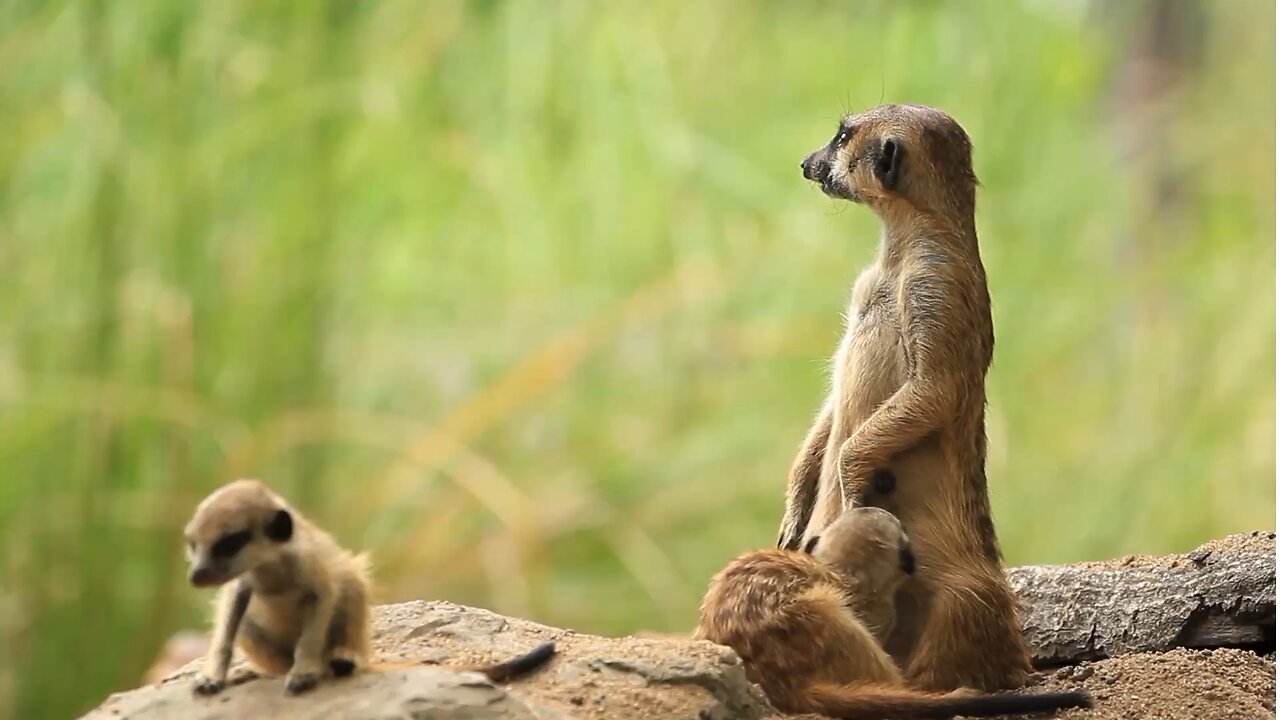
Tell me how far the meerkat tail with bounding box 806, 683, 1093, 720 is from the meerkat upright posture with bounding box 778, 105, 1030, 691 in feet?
0.59

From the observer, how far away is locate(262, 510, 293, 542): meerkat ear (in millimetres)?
1872

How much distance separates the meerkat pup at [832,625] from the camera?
2.32 meters

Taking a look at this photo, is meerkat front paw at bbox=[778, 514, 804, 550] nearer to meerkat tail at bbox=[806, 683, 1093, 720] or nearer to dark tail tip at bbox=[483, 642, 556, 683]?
meerkat tail at bbox=[806, 683, 1093, 720]

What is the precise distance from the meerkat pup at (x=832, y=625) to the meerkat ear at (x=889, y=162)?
60 centimetres

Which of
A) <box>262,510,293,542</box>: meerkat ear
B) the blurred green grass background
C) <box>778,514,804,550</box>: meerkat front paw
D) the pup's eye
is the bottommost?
the pup's eye

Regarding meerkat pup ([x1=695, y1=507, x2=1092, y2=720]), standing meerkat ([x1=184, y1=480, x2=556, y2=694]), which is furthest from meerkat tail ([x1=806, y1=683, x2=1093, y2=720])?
standing meerkat ([x1=184, y1=480, x2=556, y2=694])

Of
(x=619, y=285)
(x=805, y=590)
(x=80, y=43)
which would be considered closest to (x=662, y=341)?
(x=619, y=285)

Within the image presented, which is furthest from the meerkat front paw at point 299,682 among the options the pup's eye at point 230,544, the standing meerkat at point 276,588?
the pup's eye at point 230,544

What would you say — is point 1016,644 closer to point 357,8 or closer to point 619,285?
point 619,285

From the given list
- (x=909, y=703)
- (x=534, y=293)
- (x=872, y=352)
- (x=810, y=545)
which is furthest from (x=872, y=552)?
(x=534, y=293)

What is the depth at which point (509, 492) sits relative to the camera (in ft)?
17.0

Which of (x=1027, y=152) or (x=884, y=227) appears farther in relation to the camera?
(x=1027, y=152)

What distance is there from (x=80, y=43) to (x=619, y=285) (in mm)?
2029

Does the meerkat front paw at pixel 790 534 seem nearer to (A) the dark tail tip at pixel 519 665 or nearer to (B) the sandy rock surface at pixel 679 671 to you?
(B) the sandy rock surface at pixel 679 671
